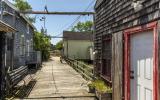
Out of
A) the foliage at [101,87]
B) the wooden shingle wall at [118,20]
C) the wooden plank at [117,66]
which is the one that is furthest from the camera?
the foliage at [101,87]

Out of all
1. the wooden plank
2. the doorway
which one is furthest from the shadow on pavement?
the wooden plank

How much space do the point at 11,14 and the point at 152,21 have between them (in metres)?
20.3

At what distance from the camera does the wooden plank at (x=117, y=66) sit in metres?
9.50

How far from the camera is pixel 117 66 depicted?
9961 millimetres

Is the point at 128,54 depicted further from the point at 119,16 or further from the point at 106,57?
the point at 106,57

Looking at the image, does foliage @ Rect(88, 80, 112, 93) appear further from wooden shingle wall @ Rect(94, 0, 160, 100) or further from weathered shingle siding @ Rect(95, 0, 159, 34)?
weathered shingle siding @ Rect(95, 0, 159, 34)

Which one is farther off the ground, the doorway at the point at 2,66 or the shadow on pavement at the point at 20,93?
the doorway at the point at 2,66

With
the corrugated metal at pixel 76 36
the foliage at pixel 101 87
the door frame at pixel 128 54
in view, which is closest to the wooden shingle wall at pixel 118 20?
the door frame at pixel 128 54

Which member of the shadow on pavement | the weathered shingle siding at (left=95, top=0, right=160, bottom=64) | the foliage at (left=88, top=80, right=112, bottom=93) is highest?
the weathered shingle siding at (left=95, top=0, right=160, bottom=64)

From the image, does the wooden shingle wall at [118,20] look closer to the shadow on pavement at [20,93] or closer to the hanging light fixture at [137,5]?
the hanging light fixture at [137,5]

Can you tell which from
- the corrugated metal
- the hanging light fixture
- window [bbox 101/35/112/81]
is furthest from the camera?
the corrugated metal

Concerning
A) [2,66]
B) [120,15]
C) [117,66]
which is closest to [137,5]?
[120,15]

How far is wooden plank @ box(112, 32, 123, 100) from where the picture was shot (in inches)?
374

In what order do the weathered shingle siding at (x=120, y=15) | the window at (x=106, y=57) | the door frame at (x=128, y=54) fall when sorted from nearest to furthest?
the door frame at (x=128, y=54), the weathered shingle siding at (x=120, y=15), the window at (x=106, y=57)
